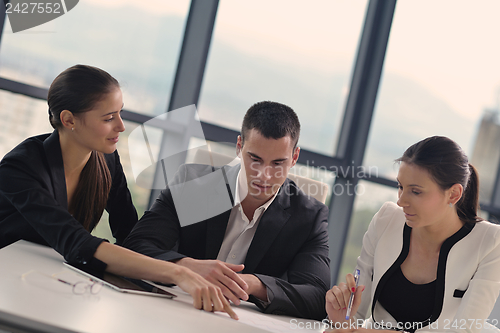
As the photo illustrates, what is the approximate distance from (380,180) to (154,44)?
6.86ft

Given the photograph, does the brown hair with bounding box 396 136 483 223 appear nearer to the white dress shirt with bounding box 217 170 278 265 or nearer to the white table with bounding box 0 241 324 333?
the white dress shirt with bounding box 217 170 278 265

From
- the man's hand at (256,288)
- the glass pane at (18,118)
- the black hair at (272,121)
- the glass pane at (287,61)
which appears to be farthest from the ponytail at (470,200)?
the glass pane at (18,118)

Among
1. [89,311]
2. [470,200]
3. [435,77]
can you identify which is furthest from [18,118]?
[435,77]

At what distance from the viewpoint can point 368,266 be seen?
1573mm

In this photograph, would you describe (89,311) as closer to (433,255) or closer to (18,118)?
(433,255)

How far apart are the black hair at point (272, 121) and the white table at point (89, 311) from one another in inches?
27.3

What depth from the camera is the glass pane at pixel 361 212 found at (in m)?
3.44

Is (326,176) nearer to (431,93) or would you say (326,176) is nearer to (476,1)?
(431,93)

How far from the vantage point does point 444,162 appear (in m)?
1.45

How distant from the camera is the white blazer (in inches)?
52.2

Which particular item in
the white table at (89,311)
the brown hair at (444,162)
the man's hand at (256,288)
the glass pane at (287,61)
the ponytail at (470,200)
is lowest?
the man's hand at (256,288)

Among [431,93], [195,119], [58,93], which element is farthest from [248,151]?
[431,93]

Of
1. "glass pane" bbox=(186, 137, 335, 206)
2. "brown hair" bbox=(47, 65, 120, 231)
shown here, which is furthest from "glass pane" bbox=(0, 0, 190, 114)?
"brown hair" bbox=(47, 65, 120, 231)

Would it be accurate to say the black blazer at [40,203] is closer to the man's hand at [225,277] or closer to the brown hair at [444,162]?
the man's hand at [225,277]
